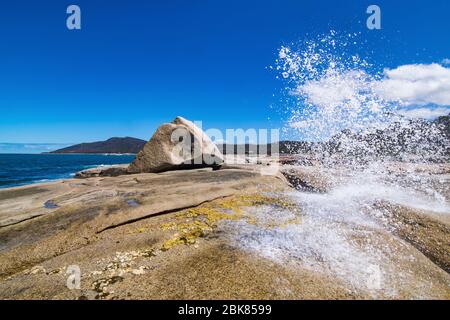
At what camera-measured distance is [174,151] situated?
13.2m

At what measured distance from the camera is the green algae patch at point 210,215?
4.95 meters

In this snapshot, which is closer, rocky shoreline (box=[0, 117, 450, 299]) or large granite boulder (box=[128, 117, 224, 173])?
rocky shoreline (box=[0, 117, 450, 299])

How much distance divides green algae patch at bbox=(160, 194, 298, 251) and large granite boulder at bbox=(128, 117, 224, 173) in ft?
19.4

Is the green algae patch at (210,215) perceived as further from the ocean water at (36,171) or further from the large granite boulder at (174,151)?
the ocean water at (36,171)

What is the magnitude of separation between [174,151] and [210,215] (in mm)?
7545

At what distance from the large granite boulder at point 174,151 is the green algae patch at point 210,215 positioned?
5907 mm

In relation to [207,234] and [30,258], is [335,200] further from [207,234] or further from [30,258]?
[30,258]

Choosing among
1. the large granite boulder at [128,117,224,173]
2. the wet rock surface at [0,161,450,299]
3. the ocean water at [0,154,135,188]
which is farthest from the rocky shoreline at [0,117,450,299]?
the ocean water at [0,154,135,188]

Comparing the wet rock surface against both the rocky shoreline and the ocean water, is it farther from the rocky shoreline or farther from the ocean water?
the ocean water

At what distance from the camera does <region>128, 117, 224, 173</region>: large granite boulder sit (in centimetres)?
1284

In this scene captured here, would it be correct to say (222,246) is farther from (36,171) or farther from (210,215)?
(36,171)

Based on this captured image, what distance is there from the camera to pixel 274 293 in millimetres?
3236
